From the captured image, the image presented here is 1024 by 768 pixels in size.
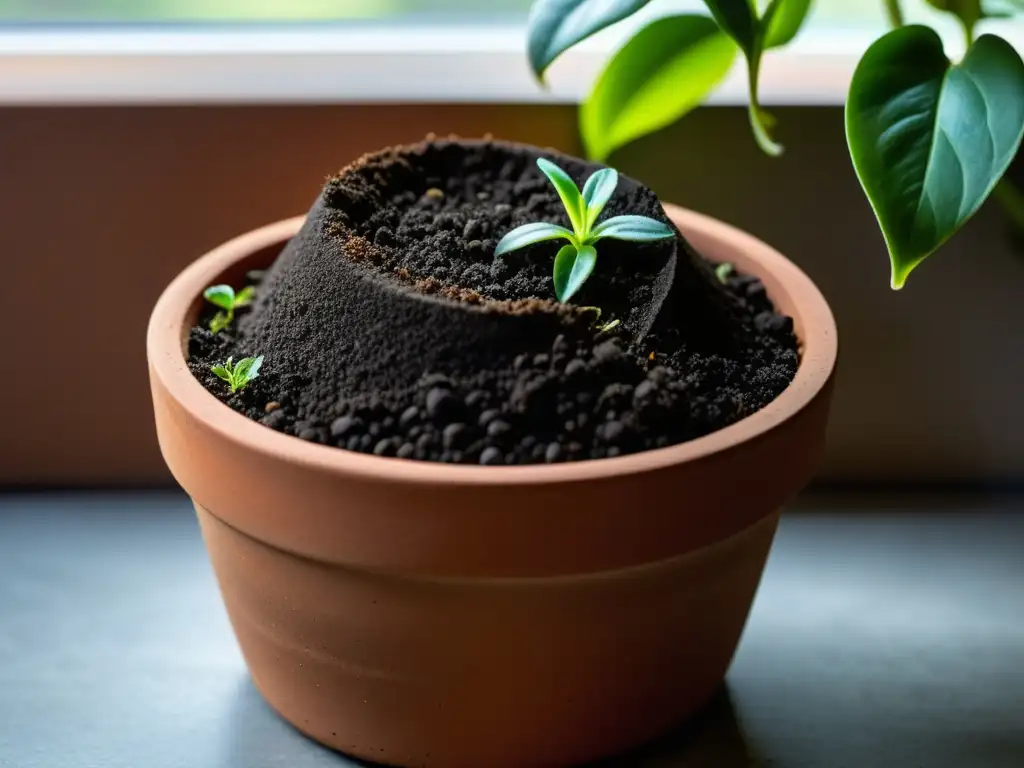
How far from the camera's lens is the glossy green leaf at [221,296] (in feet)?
2.88

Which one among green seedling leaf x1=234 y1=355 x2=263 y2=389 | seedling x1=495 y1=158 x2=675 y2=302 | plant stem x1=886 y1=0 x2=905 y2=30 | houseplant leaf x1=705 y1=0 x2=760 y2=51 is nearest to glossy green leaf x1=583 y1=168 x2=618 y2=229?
seedling x1=495 y1=158 x2=675 y2=302

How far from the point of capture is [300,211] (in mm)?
1097

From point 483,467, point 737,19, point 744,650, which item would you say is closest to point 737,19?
point 737,19

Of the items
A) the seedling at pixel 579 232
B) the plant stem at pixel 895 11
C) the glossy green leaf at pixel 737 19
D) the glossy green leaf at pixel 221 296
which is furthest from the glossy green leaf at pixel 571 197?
the plant stem at pixel 895 11

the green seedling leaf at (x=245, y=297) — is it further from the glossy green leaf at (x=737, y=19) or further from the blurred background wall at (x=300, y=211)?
the glossy green leaf at (x=737, y=19)

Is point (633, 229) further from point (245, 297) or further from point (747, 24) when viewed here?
point (245, 297)

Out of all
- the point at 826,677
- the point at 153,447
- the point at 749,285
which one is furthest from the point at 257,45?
the point at 826,677

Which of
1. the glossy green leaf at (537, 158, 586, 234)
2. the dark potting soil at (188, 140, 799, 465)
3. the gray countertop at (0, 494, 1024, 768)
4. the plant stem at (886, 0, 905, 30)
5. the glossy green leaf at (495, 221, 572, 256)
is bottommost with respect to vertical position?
the gray countertop at (0, 494, 1024, 768)

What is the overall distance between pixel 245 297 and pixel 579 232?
0.93ft

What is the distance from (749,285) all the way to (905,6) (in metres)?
0.47

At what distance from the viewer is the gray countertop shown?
875mm

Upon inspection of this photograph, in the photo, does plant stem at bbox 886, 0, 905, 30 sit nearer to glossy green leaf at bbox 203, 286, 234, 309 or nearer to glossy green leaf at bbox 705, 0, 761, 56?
glossy green leaf at bbox 705, 0, 761, 56

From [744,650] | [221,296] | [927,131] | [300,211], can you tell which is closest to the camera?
[927,131]

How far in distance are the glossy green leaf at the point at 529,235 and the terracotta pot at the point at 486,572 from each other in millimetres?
174
